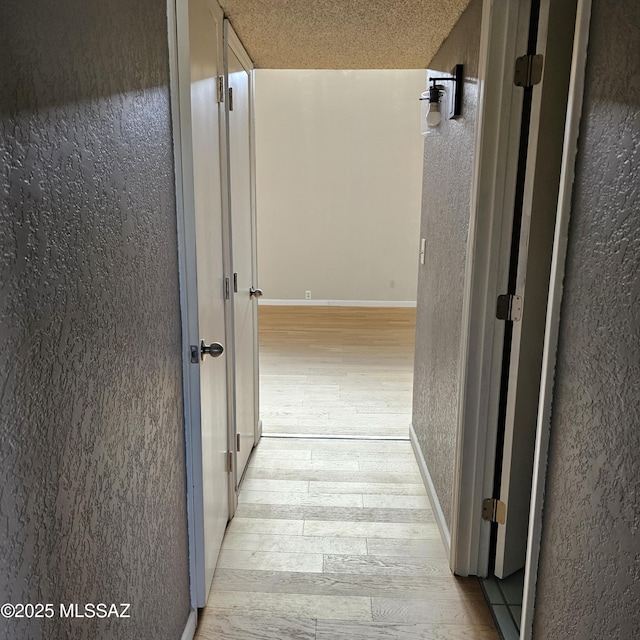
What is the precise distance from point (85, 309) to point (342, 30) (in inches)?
74.6

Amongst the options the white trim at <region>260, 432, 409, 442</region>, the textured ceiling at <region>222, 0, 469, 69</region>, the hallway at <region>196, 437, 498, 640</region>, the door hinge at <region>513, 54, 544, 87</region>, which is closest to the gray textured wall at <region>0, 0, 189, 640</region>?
the hallway at <region>196, 437, 498, 640</region>

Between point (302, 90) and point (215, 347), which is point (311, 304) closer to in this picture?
point (302, 90)

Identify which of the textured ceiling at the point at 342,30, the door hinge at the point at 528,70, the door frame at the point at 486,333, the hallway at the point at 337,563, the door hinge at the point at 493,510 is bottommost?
the hallway at the point at 337,563

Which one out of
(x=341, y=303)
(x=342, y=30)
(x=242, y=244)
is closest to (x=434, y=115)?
(x=342, y=30)

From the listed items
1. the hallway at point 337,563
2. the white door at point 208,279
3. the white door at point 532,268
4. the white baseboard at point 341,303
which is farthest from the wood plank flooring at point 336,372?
the white door at point 532,268

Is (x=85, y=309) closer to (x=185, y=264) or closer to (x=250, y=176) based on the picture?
(x=185, y=264)

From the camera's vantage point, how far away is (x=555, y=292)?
1.15 m

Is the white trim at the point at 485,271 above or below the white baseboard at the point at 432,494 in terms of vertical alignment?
above

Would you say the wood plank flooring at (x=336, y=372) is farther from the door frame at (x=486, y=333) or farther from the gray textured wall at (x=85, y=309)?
the gray textured wall at (x=85, y=309)

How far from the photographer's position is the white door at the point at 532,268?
1.59 metres

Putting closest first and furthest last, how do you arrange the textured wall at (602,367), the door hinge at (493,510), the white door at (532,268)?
the textured wall at (602,367) < the white door at (532,268) < the door hinge at (493,510)

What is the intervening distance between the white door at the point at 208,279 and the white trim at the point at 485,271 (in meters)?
0.89

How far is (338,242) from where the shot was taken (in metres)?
7.05

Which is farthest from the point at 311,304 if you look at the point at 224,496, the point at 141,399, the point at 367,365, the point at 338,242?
the point at 141,399
